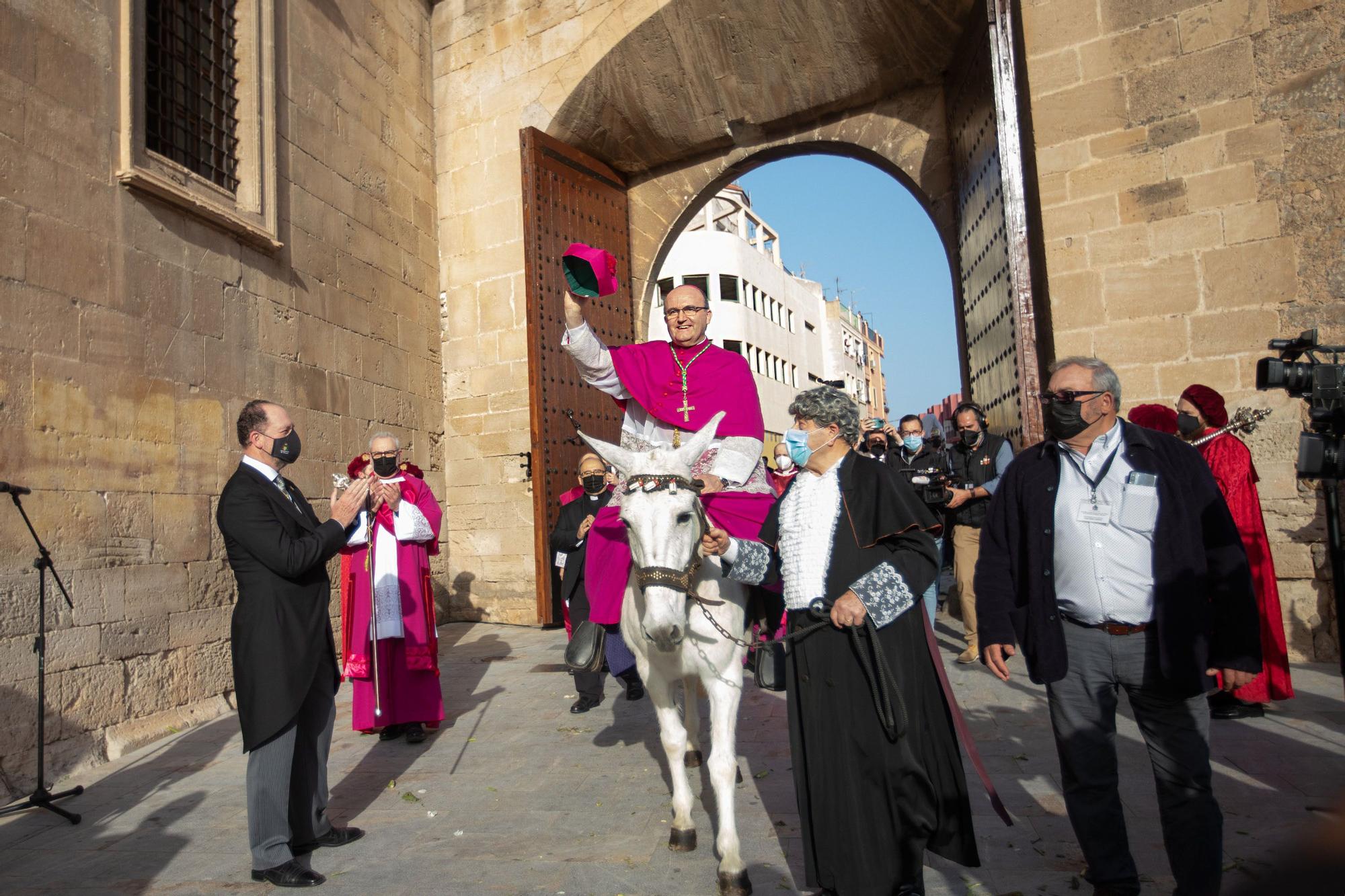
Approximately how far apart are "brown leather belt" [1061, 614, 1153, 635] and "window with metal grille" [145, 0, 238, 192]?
6957 mm

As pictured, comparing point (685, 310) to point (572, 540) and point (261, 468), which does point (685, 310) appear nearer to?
point (261, 468)

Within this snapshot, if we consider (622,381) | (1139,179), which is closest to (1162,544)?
(622,381)

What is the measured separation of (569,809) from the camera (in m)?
3.96

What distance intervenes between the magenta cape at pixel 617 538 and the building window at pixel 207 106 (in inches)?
175

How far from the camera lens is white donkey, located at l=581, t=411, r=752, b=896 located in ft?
9.20

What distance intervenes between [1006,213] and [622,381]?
442 centimetres

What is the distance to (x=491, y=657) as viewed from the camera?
780 cm

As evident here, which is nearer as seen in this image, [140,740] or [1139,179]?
[140,740]

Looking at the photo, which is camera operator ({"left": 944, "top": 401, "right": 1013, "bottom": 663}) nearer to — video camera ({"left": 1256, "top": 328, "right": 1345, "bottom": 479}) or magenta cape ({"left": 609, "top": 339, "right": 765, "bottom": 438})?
magenta cape ({"left": 609, "top": 339, "right": 765, "bottom": 438})

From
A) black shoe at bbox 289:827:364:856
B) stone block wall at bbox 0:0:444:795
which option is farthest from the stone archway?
black shoe at bbox 289:827:364:856

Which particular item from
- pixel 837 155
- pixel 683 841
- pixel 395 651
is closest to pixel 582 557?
pixel 395 651

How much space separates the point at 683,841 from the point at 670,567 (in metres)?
1.32

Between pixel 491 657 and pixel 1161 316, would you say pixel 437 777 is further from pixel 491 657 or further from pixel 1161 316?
pixel 1161 316

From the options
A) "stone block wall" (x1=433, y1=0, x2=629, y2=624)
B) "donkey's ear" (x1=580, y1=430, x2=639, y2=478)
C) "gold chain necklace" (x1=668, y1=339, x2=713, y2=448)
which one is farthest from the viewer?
"stone block wall" (x1=433, y1=0, x2=629, y2=624)
